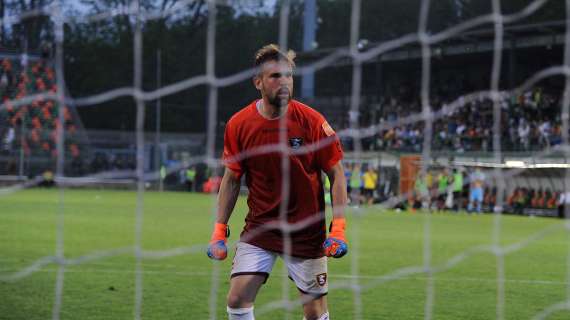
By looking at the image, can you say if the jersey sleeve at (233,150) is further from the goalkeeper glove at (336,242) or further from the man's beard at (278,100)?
the goalkeeper glove at (336,242)

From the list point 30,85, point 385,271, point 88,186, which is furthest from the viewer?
point 88,186

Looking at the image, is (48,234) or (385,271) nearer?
(385,271)

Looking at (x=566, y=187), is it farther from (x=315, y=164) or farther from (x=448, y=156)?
(x=315, y=164)

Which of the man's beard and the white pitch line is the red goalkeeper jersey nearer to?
the man's beard

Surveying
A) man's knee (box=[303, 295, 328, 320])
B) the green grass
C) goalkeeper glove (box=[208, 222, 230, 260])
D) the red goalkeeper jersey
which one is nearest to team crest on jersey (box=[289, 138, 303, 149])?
the red goalkeeper jersey

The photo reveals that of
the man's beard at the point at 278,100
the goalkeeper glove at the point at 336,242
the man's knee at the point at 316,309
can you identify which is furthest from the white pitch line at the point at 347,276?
the man's beard at the point at 278,100

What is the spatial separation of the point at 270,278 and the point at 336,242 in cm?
394

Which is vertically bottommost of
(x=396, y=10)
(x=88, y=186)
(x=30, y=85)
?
(x=88, y=186)

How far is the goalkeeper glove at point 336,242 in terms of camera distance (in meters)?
4.63

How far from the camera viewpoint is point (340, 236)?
479 cm

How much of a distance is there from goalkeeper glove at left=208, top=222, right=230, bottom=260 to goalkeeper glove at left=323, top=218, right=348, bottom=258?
571 mm

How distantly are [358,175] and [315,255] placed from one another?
21027mm

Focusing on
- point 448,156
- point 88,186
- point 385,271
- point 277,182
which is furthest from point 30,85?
point 277,182

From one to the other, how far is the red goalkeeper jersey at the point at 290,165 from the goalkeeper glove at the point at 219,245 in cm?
14
